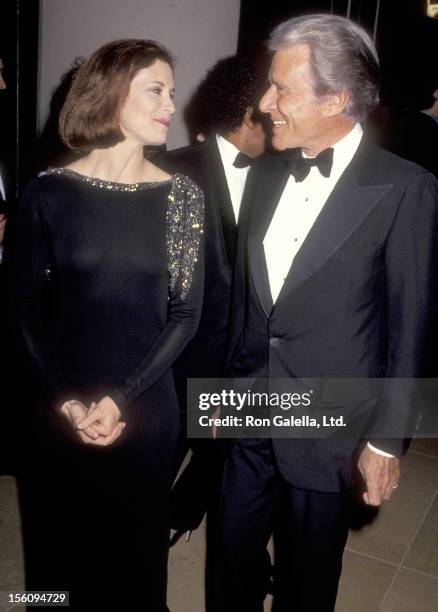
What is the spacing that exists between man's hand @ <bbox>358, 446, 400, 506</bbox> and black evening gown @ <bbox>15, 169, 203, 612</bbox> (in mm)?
574

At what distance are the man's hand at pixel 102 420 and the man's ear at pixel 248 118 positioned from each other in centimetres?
144

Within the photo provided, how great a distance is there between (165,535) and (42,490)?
1.32ft

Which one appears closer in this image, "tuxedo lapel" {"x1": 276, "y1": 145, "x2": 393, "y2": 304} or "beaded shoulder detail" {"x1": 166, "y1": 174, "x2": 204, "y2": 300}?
"tuxedo lapel" {"x1": 276, "y1": 145, "x2": 393, "y2": 304}

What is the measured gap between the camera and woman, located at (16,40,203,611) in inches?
68.3

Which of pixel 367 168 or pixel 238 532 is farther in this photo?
pixel 238 532

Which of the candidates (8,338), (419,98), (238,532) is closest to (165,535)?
(238,532)

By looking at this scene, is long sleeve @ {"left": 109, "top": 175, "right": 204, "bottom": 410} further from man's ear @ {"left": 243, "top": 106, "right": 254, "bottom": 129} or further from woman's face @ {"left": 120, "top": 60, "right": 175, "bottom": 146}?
man's ear @ {"left": 243, "top": 106, "right": 254, "bottom": 129}

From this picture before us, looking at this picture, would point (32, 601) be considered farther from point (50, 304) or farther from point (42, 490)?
point (50, 304)

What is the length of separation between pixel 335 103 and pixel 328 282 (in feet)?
1.62

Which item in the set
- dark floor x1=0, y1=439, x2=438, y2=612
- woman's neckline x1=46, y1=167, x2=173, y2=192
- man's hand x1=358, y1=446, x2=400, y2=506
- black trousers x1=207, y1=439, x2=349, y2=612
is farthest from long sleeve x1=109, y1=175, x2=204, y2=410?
dark floor x1=0, y1=439, x2=438, y2=612

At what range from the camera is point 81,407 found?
5.79 ft

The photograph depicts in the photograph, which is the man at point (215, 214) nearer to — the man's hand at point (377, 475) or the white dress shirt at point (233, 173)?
the white dress shirt at point (233, 173)

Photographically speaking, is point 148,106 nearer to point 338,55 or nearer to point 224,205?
point 338,55

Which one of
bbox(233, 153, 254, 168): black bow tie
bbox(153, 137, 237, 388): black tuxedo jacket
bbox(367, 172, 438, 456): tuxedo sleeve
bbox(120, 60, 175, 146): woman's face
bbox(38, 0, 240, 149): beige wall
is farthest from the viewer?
bbox(38, 0, 240, 149): beige wall
